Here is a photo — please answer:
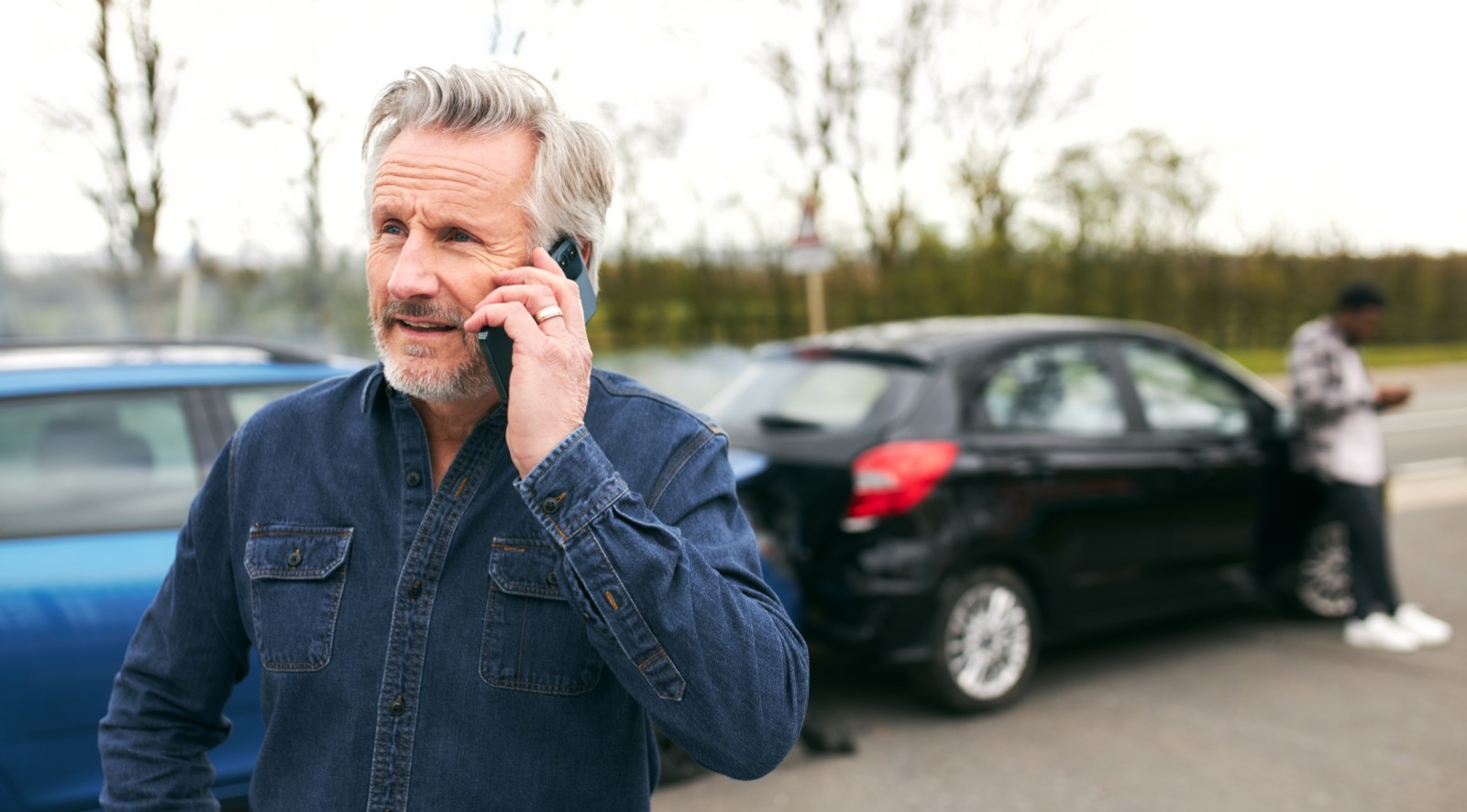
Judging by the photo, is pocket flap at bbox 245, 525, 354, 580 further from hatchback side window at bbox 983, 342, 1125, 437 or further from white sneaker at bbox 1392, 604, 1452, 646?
white sneaker at bbox 1392, 604, 1452, 646

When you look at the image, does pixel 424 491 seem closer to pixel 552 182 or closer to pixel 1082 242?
pixel 552 182

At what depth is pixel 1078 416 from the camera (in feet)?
16.6

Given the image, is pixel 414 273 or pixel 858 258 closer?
pixel 414 273

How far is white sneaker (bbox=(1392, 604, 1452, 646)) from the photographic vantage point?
5.58 metres

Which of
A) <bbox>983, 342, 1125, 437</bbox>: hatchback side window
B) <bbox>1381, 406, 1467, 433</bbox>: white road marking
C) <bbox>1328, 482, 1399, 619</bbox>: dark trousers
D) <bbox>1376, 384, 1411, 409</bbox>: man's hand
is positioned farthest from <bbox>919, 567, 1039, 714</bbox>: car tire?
<bbox>1381, 406, 1467, 433</bbox>: white road marking

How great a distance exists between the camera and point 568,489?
1.27 meters

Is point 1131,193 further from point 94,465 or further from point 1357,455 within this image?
point 94,465

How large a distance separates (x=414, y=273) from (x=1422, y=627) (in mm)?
5882

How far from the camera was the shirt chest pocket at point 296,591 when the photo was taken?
143cm

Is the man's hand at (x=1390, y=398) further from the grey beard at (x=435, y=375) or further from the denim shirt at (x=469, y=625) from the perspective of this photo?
the grey beard at (x=435, y=375)

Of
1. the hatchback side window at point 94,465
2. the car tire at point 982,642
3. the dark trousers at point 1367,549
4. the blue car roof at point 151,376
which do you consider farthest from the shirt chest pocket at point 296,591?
the dark trousers at point 1367,549

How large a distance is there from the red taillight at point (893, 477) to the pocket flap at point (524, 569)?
3078 millimetres

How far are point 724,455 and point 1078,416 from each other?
3896 mm

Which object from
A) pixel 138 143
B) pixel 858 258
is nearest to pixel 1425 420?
pixel 858 258
